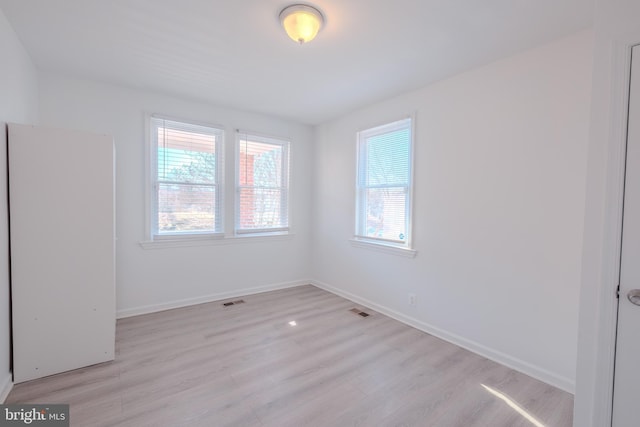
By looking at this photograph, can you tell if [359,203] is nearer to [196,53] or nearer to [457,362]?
[457,362]

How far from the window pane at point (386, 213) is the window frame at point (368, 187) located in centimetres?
5

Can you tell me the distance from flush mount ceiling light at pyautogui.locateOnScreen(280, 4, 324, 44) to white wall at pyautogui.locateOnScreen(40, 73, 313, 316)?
7.02 feet

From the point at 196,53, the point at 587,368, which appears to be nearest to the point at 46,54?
the point at 196,53

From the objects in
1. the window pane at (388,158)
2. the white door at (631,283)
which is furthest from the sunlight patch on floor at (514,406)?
the window pane at (388,158)

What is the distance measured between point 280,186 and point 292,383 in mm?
2845

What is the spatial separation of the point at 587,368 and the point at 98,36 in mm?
3781

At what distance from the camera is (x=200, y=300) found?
373cm

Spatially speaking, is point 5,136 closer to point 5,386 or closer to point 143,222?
point 143,222

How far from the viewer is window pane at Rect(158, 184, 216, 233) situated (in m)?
3.48

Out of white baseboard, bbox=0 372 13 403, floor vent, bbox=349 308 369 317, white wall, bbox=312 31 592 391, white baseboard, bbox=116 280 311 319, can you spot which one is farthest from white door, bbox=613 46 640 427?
white baseboard, bbox=116 280 311 319

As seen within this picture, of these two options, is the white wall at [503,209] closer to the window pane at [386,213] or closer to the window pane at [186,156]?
the window pane at [386,213]

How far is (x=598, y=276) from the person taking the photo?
144 centimetres

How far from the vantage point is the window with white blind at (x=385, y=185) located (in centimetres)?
329

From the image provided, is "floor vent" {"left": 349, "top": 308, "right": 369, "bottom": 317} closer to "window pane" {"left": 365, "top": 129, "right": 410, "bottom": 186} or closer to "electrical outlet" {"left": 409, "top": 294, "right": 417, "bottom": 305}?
"electrical outlet" {"left": 409, "top": 294, "right": 417, "bottom": 305}
